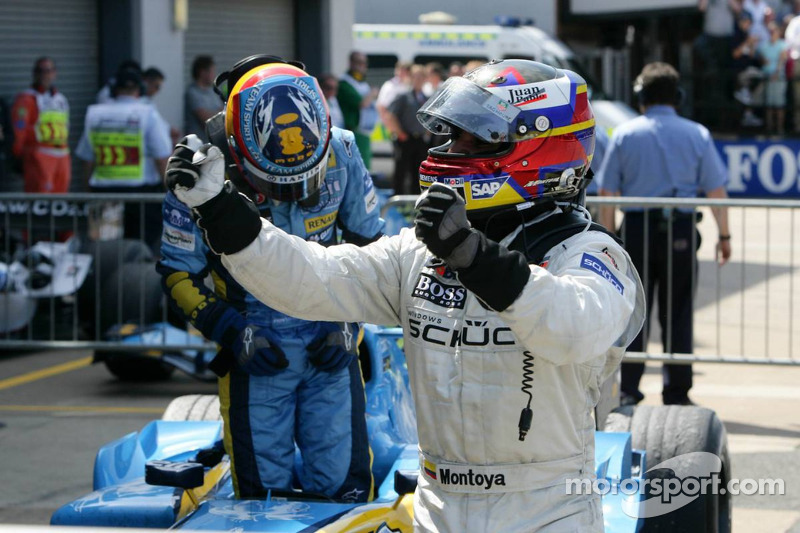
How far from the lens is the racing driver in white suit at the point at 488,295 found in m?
2.56

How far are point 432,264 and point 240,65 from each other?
1.42 m

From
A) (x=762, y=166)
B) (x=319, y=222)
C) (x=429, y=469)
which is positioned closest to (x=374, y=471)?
(x=319, y=222)

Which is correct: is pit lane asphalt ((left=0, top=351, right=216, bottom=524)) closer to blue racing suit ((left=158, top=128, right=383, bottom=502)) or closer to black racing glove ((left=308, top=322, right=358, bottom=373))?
blue racing suit ((left=158, top=128, right=383, bottom=502))

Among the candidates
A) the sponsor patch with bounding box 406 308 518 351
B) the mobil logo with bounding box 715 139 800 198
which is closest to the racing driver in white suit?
the sponsor patch with bounding box 406 308 518 351

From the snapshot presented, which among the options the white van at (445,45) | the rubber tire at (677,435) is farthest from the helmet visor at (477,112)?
the white van at (445,45)

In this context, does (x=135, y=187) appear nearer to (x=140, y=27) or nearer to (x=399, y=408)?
(x=140, y=27)

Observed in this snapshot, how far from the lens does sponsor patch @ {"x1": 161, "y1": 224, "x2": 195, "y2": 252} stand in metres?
4.06

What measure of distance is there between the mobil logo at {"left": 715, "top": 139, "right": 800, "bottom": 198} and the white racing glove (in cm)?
1628

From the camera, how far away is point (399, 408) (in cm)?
462

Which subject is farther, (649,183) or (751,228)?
(751,228)

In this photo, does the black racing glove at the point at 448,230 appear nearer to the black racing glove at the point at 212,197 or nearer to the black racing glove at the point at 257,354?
the black racing glove at the point at 212,197

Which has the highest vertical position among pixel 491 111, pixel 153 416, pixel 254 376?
pixel 491 111

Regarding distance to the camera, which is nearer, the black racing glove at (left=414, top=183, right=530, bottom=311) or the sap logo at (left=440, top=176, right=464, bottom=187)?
the black racing glove at (left=414, top=183, right=530, bottom=311)

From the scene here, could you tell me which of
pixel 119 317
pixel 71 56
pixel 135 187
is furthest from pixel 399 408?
pixel 71 56
